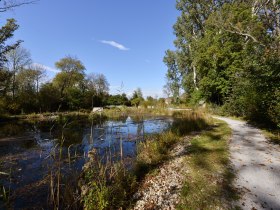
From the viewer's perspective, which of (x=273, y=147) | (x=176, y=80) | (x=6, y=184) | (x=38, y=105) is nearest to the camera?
(x=6, y=184)

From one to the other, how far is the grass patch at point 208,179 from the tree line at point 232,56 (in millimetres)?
3260

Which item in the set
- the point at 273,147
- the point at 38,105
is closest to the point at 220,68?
the point at 273,147

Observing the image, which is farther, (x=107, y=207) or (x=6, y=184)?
(x=6, y=184)

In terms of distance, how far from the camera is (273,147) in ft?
19.2

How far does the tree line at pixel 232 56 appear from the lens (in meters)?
8.46

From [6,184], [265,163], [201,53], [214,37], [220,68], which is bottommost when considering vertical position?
[6,184]

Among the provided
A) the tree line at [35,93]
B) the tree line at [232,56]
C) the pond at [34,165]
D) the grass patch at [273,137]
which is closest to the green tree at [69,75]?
the tree line at [35,93]

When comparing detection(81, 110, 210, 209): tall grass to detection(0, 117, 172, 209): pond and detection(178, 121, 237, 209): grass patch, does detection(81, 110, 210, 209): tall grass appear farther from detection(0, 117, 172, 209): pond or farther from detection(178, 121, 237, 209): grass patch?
detection(178, 121, 237, 209): grass patch

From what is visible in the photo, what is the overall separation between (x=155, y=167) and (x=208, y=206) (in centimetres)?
203

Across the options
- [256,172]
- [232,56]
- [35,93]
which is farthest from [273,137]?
[35,93]

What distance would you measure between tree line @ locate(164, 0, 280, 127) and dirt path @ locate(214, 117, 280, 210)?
6.08 feet

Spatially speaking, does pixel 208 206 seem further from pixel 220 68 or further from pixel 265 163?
pixel 220 68

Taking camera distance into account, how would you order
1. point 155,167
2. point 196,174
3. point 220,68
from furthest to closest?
point 220,68 → point 155,167 → point 196,174

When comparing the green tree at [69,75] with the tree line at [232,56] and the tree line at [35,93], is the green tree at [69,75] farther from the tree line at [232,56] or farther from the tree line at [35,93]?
the tree line at [232,56]
